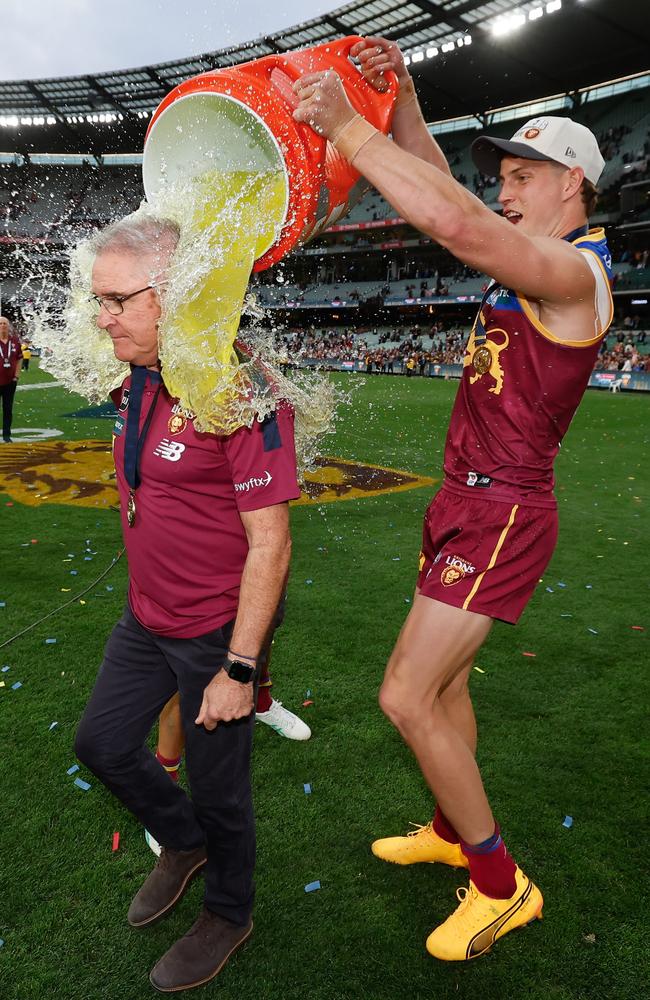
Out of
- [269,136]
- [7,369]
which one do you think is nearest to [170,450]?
[269,136]

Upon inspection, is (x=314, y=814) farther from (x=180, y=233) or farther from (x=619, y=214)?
(x=619, y=214)

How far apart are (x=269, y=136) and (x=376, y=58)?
47 centimetres

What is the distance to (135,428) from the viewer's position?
1996 millimetres

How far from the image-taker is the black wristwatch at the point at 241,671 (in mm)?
1896

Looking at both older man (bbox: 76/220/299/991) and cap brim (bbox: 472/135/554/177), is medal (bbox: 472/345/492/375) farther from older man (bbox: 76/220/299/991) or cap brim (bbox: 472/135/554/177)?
older man (bbox: 76/220/299/991)

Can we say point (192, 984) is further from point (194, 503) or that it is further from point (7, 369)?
point (7, 369)

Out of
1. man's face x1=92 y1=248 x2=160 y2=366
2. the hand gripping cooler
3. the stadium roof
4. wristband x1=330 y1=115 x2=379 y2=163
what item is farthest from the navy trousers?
the stadium roof

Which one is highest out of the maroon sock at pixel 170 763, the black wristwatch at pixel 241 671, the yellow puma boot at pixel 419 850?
the black wristwatch at pixel 241 671

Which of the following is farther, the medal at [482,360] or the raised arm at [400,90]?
the medal at [482,360]

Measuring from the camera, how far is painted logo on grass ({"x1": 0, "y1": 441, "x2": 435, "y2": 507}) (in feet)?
26.0

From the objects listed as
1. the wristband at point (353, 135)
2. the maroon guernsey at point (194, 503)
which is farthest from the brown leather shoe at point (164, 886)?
the wristband at point (353, 135)

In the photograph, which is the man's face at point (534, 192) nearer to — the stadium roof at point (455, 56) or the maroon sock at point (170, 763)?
the maroon sock at point (170, 763)

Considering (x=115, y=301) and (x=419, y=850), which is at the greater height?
(x=115, y=301)

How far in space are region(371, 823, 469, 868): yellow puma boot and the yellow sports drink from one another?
6.04 feet
